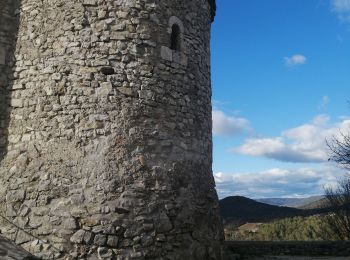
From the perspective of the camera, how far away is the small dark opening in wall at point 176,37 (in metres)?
7.44

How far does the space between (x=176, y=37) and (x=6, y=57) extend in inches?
112

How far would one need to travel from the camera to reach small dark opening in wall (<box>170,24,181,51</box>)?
7445 mm

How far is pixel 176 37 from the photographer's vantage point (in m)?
7.49

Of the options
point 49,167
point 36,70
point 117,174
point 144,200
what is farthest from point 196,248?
point 36,70

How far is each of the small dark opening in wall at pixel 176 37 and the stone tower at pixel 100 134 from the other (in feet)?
0.06

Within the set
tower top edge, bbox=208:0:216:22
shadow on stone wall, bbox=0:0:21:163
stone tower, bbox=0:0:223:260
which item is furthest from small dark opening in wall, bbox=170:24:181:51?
shadow on stone wall, bbox=0:0:21:163

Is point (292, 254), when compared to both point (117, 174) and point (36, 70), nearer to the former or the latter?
point (117, 174)

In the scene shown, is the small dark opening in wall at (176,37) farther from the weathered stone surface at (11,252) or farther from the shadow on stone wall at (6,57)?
the weathered stone surface at (11,252)

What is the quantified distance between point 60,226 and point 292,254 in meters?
9.08

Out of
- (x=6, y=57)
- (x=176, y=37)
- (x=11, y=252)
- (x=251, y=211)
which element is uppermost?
(x=176, y=37)

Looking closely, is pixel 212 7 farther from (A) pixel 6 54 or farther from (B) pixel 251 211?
(B) pixel 251 211

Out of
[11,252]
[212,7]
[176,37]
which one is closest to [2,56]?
[176,37]

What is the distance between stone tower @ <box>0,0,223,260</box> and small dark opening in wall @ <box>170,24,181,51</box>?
0.02 metres

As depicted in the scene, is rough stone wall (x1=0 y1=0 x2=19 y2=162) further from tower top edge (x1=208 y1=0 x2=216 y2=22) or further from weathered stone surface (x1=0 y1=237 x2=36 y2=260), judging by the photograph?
tower top edge (x1=208 y1=0 x2=216 y2=22)
